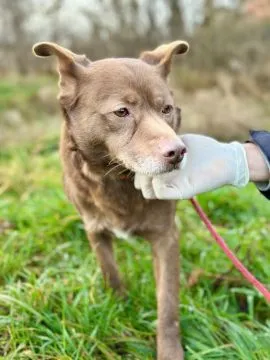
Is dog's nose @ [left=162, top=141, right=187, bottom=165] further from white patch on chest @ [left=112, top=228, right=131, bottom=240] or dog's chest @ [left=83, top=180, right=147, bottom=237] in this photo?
white patch on chest @ [left=112, top=228, right=131, bottom=240]

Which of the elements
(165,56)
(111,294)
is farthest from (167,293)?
(165,56)

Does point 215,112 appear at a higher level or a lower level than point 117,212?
lower

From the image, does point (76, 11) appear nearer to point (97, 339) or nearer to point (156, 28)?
point (156, 28)

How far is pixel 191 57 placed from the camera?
1227cm

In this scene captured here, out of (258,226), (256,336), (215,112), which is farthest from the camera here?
(215,112)

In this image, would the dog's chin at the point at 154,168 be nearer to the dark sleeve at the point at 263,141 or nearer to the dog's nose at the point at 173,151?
the dog's nose at the point at 173,151

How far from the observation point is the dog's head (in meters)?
2.50

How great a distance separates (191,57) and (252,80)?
6.52 ft

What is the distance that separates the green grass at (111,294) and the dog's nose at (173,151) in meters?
1.10

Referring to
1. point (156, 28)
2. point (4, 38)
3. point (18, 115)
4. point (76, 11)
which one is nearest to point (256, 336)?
point (18, 115)

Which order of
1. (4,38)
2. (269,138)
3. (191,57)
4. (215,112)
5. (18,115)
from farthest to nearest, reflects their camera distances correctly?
(4,38)
(191,57)
(18,115)
(215,112)
(269,138)

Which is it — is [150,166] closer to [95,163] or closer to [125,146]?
[125,146]

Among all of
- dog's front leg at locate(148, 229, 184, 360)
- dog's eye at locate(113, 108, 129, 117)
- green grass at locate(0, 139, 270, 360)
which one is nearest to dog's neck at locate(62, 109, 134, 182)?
dog's eye at locate(113, 108, 129, 117)

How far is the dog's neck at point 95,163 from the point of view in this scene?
2791 mm
